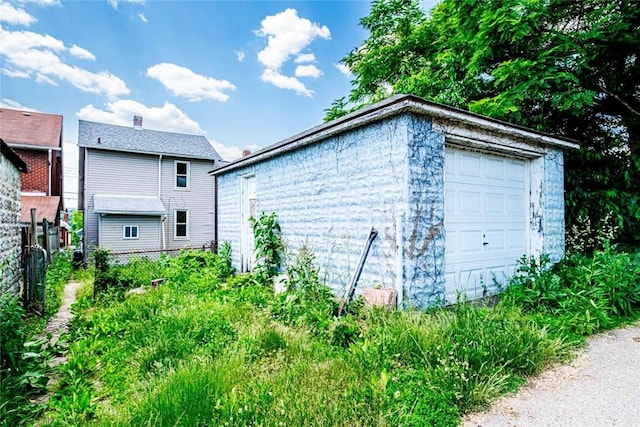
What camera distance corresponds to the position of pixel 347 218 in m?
5.39

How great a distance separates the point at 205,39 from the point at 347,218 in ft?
Answer: 21.8

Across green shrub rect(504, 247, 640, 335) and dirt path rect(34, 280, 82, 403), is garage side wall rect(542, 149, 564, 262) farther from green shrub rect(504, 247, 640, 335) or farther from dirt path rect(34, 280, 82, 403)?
dirt path rect(34, 280, 82, 403)

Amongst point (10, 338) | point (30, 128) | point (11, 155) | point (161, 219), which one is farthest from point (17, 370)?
point (30, 128)

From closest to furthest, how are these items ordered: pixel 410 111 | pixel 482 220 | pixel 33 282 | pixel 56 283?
pixel 410 111 → pixel 482 220 → pixel 33 282 → pixel 56 283

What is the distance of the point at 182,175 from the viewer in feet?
55.2

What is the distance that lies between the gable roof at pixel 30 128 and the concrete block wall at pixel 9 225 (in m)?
10.5

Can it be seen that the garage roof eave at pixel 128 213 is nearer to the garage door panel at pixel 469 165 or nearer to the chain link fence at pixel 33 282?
the chain link fence at pixel 33 282

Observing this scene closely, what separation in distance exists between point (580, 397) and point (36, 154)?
1912 cm

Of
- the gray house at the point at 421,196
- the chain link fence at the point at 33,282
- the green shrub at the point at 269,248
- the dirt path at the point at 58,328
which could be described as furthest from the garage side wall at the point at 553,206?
the chain link fence at the point at 33,282

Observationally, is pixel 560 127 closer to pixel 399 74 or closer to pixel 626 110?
pixel 626 110

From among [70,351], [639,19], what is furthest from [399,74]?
[70,351]

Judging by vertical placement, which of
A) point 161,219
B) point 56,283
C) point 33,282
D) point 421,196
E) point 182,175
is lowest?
point 56,283

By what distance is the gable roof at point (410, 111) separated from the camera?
4266mm

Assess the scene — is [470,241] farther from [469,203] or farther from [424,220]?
[424,220]
